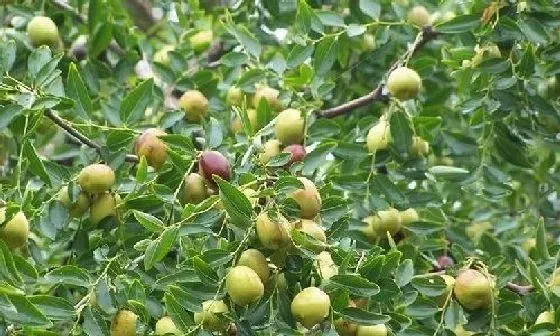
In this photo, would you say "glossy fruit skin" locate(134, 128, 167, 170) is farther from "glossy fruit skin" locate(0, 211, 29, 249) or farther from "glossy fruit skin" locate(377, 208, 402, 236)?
"glossy fruit skin" locate(377, 208, 402, 236)

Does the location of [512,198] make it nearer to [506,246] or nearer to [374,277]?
[506,246]

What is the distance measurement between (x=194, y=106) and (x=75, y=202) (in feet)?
2.05

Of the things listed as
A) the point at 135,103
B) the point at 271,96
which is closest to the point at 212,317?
the point at 135,103

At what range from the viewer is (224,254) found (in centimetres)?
174

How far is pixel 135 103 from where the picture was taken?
7.23 ft

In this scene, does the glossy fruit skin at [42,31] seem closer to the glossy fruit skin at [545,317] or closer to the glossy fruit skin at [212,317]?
the glossy fruit skin at [212,317]

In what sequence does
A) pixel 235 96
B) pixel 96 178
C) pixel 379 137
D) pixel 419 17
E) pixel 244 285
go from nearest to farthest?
pixel 244 285 → pixel 96 178 → pixel 379 137 → pixel 235 96 → pixel 419 17

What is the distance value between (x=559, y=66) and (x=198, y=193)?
3.17 feet

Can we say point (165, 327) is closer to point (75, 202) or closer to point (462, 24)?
point (75, 202)

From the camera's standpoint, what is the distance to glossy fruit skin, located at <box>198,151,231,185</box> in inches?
76.4

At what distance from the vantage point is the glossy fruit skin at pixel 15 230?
6.15 feet

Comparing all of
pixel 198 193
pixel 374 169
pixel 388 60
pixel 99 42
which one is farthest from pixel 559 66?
pixel 99 42

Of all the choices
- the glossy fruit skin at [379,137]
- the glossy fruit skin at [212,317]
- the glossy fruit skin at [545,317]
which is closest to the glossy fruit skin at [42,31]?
the glossy fruit skin at [379,137]

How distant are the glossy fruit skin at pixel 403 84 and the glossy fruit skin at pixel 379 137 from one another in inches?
3.1
